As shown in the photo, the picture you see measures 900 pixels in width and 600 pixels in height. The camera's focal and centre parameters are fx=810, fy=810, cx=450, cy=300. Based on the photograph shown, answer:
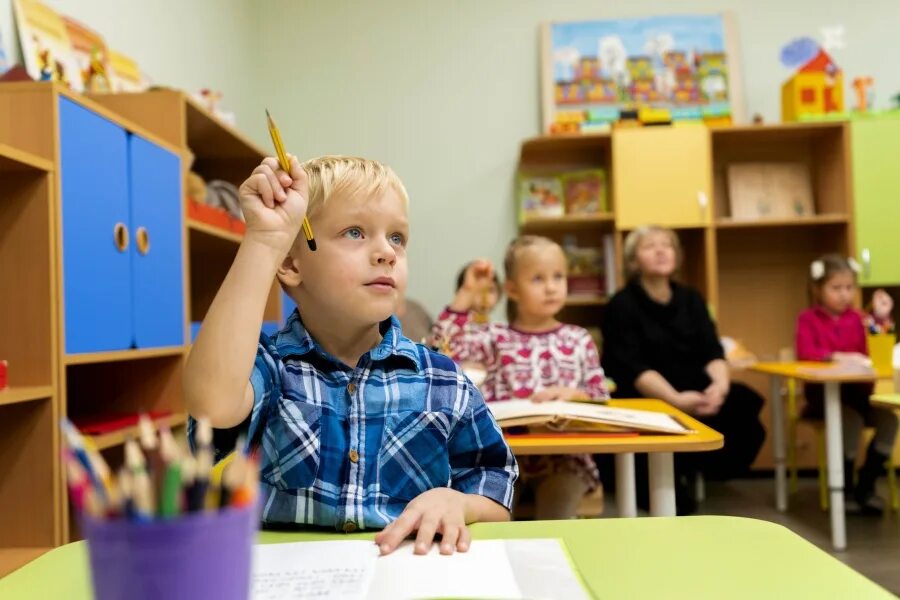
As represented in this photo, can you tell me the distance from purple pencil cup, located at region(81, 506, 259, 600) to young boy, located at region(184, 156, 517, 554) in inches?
17.5

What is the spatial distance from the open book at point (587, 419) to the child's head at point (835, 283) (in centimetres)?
235

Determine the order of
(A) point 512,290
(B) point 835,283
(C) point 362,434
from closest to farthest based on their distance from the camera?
1. (C) point 362,434
2. (A) point 512,290
3. (B) point 835,283

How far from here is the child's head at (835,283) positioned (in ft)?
11.6

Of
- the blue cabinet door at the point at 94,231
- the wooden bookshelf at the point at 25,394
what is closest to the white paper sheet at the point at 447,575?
the wooden bookshelf at the point at 25,394

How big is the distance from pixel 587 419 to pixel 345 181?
705 millimetres

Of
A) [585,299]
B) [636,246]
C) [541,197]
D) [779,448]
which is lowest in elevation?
[779,448]

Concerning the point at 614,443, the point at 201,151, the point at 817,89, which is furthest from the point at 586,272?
the point at 614,443

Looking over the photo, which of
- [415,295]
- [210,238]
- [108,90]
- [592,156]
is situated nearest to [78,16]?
[108,90]

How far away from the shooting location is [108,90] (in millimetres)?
2490

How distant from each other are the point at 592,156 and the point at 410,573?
13.2ft

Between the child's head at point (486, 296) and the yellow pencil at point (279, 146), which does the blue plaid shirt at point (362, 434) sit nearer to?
the yellow pencil at point (279, 146)

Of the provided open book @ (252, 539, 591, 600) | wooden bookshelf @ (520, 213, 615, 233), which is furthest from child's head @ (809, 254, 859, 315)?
open book @ (252, 539, 591, 600)

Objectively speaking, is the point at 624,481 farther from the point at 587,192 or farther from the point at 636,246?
the point at 587,192

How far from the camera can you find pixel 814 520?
3121mm
